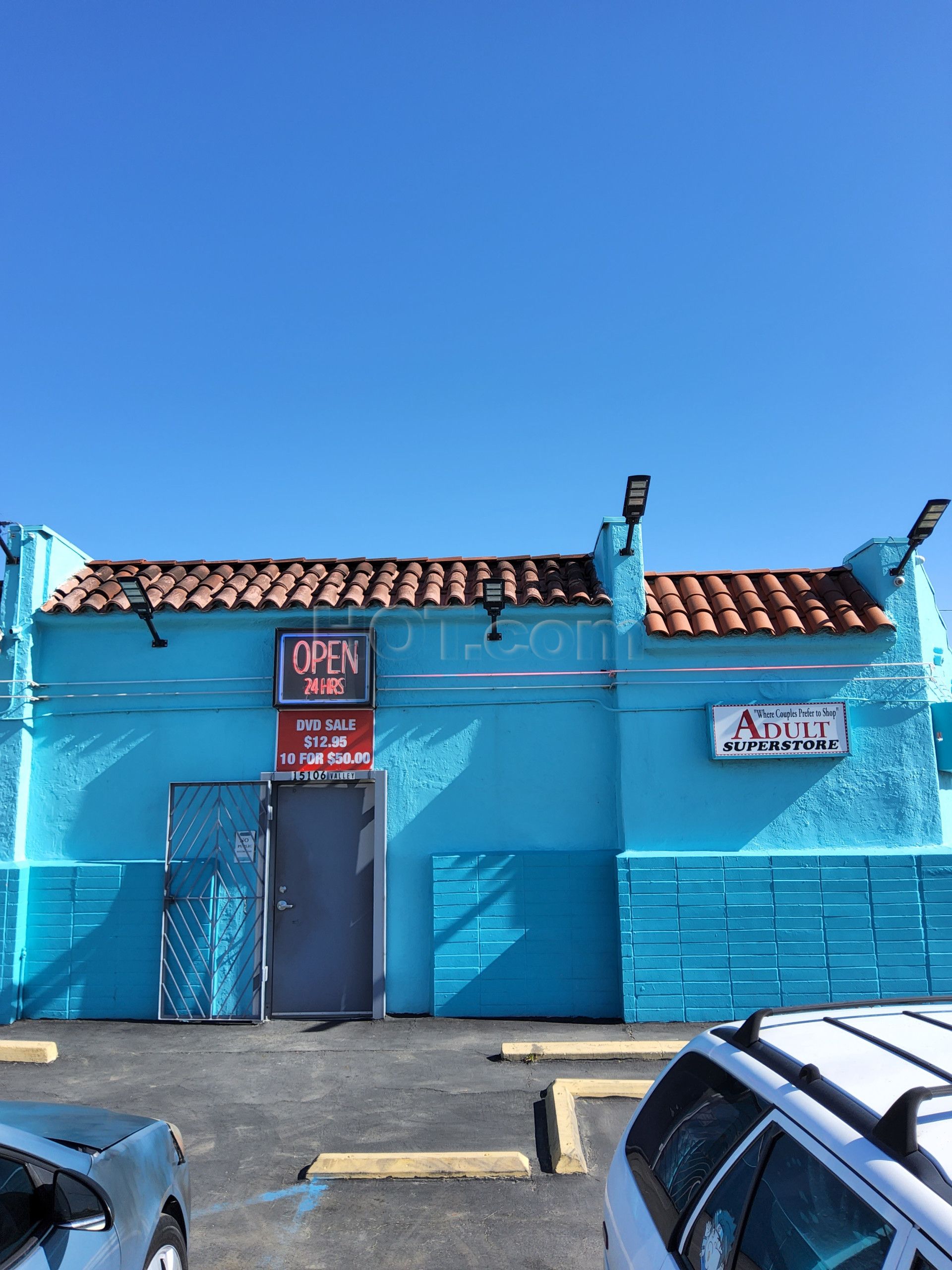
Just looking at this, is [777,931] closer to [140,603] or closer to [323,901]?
[323,901]

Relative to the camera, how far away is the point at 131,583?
912cm

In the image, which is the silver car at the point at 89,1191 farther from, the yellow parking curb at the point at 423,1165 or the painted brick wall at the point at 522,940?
the painted brick wall at the point at 522,940

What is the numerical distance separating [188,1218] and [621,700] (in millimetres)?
6229

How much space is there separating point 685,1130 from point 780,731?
21.6ft

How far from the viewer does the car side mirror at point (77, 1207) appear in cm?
295

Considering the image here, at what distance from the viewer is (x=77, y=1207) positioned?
3070mm

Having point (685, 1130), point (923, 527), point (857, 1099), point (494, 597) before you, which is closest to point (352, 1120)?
point (685, 1130)

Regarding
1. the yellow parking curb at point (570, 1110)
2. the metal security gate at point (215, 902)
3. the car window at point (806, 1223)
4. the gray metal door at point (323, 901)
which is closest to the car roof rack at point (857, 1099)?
the car window at point (806, 1223)

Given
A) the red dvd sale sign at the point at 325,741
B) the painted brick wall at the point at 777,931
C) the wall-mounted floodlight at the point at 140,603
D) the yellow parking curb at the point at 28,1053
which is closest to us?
the yellow parking curb at the point at 28,1053

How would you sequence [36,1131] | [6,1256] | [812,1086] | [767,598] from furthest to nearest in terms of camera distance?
[767,598] < [36,1131] < [6,1256] < [812,1086]

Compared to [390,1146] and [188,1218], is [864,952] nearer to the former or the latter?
[390,1146]

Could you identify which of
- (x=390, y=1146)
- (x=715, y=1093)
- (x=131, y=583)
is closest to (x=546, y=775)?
(x=390, y=1146)

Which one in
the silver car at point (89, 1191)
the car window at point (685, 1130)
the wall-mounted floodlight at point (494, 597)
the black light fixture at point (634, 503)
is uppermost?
the black light fixture at point (634, 503)

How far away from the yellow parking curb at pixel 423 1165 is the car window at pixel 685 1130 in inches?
99.8
